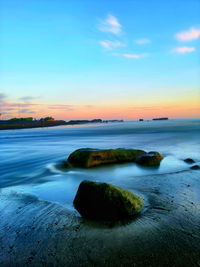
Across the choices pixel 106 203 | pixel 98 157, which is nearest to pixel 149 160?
pixel 98 157

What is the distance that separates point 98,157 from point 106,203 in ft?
21.6

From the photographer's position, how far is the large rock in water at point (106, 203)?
4910mm

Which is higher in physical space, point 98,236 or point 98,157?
point 98,157

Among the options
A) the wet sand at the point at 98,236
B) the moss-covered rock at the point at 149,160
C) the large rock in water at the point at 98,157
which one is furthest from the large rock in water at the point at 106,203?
the moss-covered rock at the point at 149,160

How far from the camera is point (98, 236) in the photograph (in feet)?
13.3

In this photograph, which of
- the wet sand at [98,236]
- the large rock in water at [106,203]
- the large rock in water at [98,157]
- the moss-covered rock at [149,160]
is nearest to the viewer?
the wet sand at [98,236]

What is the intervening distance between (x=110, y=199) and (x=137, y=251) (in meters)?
1.55

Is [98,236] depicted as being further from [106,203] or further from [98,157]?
[98,157]

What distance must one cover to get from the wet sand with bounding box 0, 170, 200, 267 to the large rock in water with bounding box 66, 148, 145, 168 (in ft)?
17.7

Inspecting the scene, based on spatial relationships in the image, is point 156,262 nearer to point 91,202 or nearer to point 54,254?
point 54,254

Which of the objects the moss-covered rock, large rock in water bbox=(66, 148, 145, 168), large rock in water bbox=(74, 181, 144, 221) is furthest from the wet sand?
large rock in water bbox=(66, 148, 145, 168)

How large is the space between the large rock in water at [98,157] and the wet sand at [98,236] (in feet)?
17.7

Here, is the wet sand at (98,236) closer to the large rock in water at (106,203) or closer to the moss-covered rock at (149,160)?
the large rock in water at (106,203)

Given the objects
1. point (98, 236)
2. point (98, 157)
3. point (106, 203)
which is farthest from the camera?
point (98, 157)
